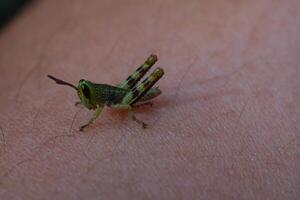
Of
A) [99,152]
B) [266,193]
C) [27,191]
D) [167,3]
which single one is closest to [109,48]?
[167,3]

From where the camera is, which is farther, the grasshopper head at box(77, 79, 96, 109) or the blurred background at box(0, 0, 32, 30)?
the blurred background at box(0, 0, 32, 30)

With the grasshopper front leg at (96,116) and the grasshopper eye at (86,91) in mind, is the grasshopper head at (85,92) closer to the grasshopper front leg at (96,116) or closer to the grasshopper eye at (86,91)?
the grasshopper eye at (86,91)

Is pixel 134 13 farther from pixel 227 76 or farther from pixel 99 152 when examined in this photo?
pixel 99 152

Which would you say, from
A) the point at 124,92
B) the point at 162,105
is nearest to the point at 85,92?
the point at 124,92

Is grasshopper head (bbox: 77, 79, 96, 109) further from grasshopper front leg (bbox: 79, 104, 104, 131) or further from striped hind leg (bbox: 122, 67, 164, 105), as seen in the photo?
striped hind leg (bbox: 122, 67, 164, 105)

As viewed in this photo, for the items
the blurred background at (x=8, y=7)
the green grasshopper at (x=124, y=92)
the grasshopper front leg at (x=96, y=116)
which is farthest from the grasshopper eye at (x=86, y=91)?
the blurred background at (x=8, y=7)

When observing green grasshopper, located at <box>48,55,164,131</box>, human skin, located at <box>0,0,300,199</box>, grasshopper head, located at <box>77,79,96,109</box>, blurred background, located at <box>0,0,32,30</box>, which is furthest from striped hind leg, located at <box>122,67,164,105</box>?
blurred background, located at <box>0,0,32,30</box>
